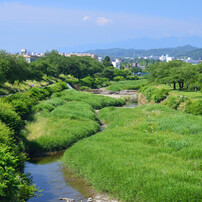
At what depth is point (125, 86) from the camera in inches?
4333

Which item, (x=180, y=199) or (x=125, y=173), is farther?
(x=125, y=173)

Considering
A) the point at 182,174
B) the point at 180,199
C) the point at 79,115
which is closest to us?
the point at 180,199

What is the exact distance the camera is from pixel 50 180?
19188 mm

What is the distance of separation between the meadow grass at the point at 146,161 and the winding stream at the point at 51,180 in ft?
3.31

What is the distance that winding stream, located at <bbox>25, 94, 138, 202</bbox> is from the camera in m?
16.6

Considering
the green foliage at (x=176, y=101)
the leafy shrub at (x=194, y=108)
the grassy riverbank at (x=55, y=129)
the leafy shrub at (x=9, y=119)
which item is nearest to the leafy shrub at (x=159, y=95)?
the green foliage at (x=176, y=101)

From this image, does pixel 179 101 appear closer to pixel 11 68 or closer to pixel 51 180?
pixel 11 68

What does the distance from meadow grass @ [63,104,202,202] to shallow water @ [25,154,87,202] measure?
1.11 metres

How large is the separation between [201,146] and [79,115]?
2098 centimetres

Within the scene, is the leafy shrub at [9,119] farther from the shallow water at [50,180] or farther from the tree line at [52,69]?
the tree line at [52,69]

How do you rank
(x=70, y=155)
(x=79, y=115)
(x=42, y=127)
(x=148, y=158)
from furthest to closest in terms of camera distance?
(x=79, y=115), (x=42, y=127), (x=70, y=155), (x=148, y=158)

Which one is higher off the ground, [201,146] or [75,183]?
[201,146]

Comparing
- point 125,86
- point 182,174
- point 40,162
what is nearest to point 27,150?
point 40,162

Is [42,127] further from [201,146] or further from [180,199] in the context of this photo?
[180,199]
